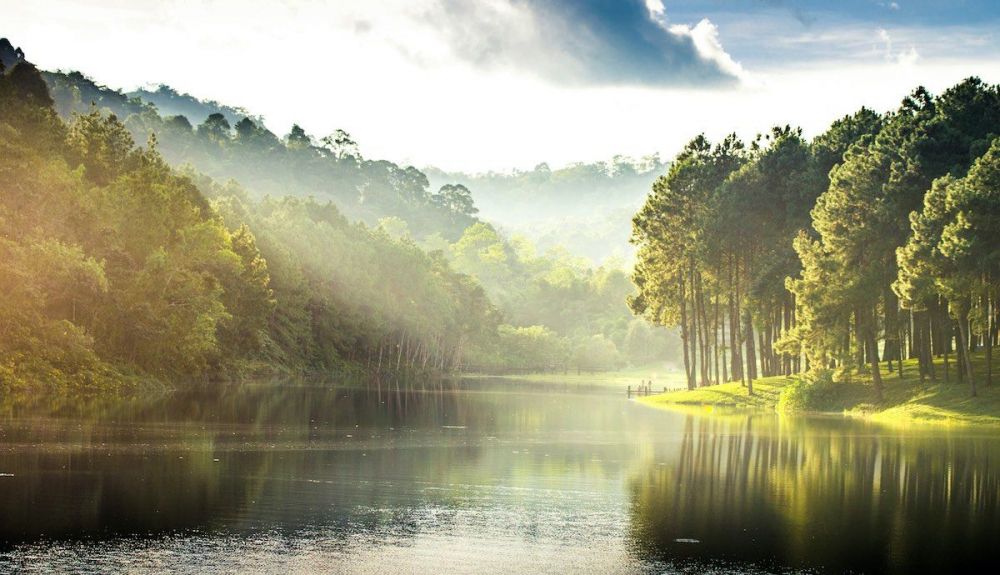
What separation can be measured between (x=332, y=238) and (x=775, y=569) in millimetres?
131825

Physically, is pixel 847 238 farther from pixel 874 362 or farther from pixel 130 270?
pixel 130 270

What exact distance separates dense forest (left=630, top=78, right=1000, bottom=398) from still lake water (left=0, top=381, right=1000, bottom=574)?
41.9 ft

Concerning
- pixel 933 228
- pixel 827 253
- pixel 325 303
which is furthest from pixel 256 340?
pixel 933 228

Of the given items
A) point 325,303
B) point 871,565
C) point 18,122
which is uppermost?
point 18,122

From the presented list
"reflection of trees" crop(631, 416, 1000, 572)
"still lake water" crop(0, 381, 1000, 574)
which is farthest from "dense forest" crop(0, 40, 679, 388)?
"reflection of trees" crop(631, 416, 1000, 572)

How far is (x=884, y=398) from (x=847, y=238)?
11133 millimetres

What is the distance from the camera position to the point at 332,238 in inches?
6033

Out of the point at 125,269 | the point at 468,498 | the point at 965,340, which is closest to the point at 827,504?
the point at 468,498

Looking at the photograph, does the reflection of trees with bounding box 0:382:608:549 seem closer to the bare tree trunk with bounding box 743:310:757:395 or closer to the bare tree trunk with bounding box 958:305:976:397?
the bare tree trunk with bounding box 958:305:976:397

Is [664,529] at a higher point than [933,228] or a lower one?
lower

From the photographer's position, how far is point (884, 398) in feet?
259

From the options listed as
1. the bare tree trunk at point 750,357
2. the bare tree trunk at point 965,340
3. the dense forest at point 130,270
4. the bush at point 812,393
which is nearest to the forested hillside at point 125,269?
the dense forest at point 130,270

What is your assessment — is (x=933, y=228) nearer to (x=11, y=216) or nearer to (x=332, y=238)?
(x=11, y=216)

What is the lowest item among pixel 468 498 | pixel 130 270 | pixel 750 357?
pixel 468 498
